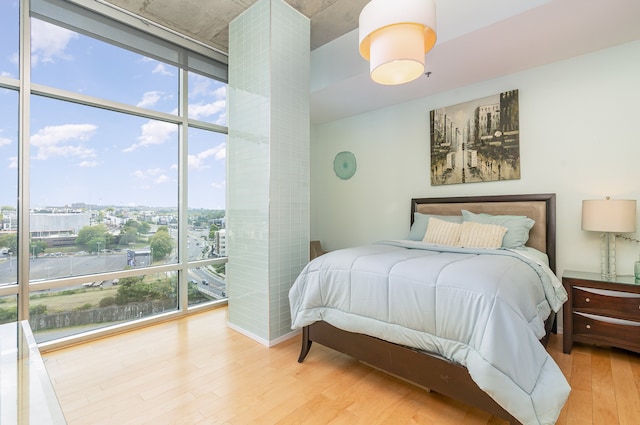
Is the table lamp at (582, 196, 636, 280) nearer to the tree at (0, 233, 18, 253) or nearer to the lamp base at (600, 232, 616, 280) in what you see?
the lamp base at (600, 232, 616, 280)

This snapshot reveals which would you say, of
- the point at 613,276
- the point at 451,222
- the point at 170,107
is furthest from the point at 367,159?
the point at 613,276

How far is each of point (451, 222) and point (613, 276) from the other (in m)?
1.29

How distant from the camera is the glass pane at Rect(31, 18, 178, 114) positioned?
2.60 meters

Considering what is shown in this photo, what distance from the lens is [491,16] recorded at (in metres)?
2.31

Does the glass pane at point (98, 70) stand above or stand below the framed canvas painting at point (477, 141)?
above

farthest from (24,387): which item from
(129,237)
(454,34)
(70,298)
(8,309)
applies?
(454,34)

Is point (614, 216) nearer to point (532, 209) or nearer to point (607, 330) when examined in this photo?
point (532, 209)

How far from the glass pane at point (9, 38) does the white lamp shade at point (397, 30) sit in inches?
107

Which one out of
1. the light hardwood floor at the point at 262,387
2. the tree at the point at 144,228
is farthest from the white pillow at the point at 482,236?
the tree at the point at 144,228

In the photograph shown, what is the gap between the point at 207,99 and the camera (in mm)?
3705

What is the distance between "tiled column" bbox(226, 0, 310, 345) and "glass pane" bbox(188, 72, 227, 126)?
700mm

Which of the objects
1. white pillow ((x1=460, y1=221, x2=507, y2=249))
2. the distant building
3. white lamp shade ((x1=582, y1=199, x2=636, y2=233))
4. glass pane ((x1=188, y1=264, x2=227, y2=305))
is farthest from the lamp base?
the distant building

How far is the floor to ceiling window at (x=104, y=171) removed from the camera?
247cm

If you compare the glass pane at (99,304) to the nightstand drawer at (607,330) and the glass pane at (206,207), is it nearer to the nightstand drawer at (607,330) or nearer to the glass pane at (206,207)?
the glass pane at (206,207)
